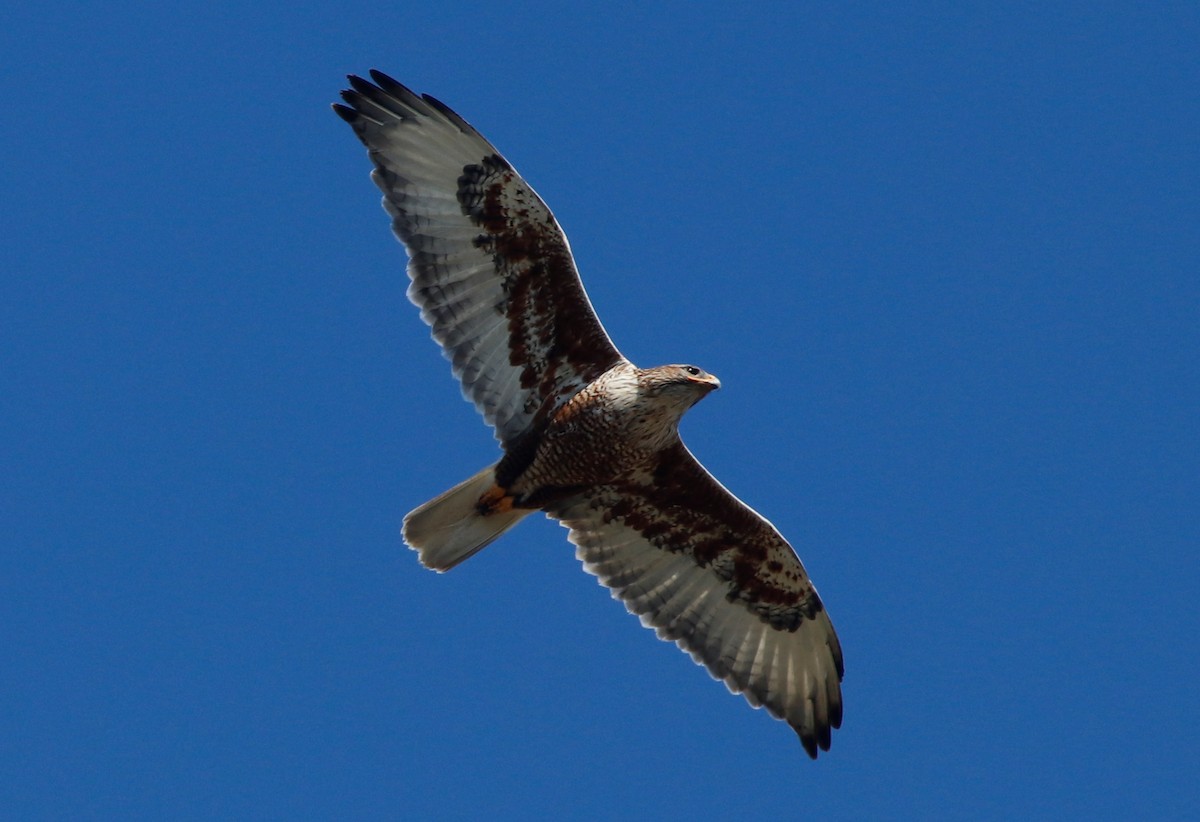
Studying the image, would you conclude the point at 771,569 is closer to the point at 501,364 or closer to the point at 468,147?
the point at 501,364

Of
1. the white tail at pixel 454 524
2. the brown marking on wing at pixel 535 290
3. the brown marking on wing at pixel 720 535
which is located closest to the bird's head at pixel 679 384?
→ the brown marking on wing at pixel 535 290

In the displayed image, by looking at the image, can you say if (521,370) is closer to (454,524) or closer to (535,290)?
(535,290)

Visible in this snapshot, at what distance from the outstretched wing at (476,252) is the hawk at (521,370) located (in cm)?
1

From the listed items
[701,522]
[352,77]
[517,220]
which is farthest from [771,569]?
[352,77]

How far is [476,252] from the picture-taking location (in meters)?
13.5

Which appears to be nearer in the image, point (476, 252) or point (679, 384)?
point (679, 384)

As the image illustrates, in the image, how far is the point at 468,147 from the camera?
13430mm

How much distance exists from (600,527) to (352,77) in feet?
13.0

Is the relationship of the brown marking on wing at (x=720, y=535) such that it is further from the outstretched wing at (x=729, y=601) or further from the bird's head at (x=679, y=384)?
the bird's head at (x=679, y=384)

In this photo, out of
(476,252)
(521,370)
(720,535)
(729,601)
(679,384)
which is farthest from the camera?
(729,601)

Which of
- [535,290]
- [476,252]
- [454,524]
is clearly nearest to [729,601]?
[454,524]

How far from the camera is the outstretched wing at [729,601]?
14.5 meters

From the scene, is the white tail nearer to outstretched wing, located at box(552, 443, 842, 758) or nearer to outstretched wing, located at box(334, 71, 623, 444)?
outstretched wing, located at box(334, 71, 623, 444)

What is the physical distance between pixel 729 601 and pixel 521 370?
2597 mm
